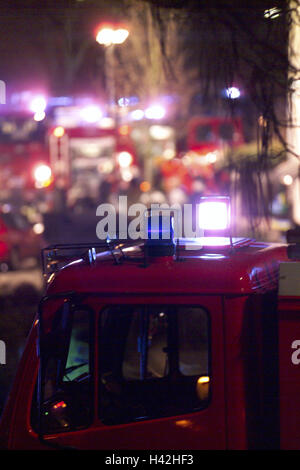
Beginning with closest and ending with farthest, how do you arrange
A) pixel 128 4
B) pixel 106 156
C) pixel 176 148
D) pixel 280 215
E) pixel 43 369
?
pixel 43 369 → pixel 128 4 → pixel 280 215 → pixel 106 156 → pixel 176 148

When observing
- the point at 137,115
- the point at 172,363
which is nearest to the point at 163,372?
the point at 172,363

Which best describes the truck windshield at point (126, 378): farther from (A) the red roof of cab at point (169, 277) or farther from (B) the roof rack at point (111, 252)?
(B) the roof rack at point (111, 252)

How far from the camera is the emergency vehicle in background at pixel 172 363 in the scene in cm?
313

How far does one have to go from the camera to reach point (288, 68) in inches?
226

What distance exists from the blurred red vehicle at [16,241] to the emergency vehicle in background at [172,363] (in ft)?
42.8

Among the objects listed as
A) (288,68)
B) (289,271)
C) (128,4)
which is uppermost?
(128,4)

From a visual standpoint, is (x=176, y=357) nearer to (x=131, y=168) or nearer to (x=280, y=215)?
(x=280, y=215)

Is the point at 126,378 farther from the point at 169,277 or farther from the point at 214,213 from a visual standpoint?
the point at 214,213

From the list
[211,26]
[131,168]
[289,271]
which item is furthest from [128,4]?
[131,168]

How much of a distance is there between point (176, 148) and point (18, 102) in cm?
1102

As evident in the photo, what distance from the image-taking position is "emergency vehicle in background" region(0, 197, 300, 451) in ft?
10.3

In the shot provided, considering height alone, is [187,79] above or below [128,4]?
above

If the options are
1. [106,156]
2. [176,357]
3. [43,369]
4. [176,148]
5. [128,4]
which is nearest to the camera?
[43,369]

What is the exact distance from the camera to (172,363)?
3.36m
